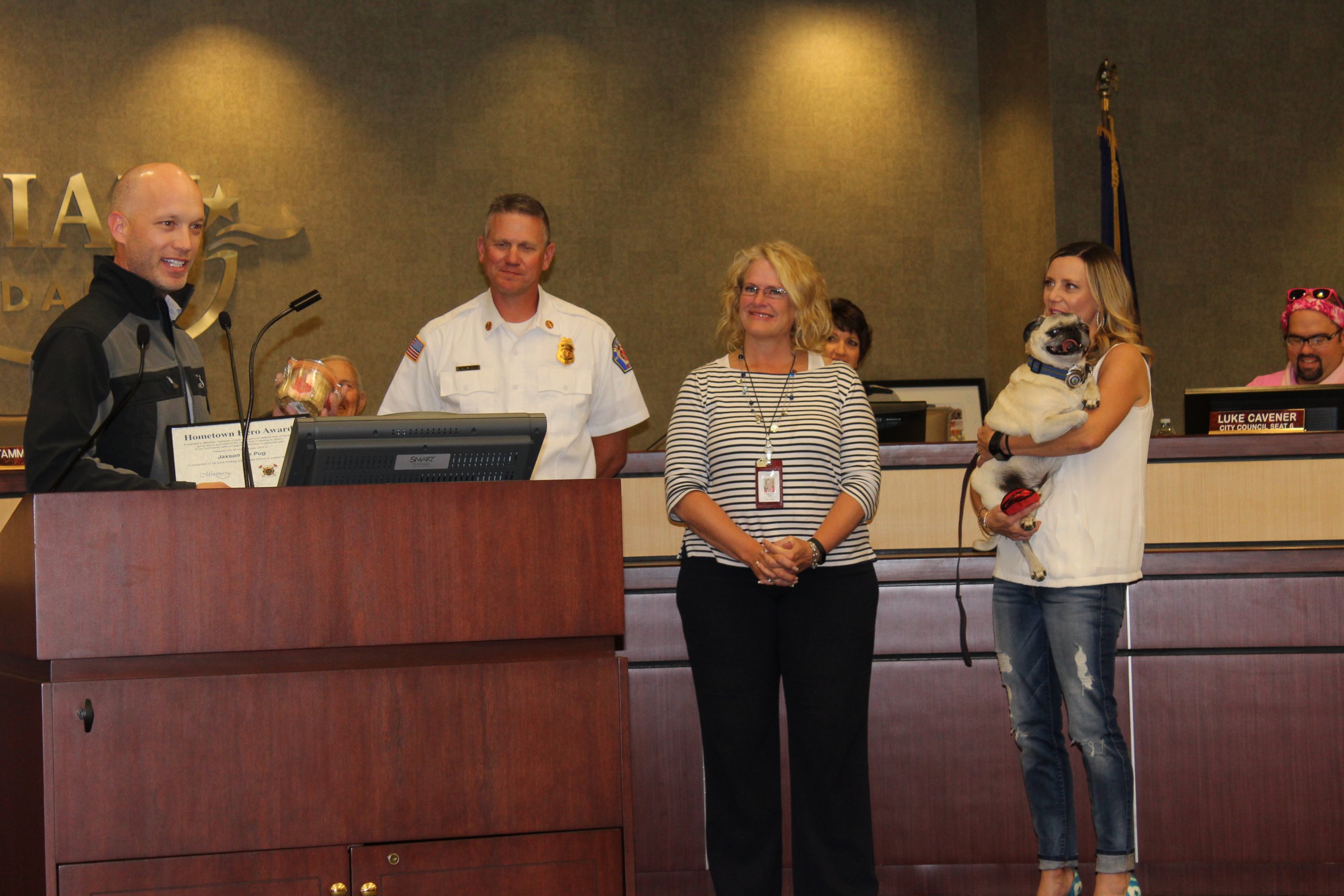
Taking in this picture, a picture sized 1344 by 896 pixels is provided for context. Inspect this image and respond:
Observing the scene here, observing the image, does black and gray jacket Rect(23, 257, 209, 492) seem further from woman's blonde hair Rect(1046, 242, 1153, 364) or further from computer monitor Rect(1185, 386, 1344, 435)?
computer monitor Rect(1185, 386, 1344, 435)

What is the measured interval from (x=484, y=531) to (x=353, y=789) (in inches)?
14.4

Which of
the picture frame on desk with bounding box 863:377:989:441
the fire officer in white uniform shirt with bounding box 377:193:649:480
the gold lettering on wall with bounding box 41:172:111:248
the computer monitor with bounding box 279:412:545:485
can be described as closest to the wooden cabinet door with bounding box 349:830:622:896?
the computer monitor with bounding box 279:412:545:485

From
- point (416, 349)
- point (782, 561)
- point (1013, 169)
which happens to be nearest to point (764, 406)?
point (782, 561)

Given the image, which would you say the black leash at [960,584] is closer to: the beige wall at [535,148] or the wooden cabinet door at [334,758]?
the wooden cabinet door at [334,758]

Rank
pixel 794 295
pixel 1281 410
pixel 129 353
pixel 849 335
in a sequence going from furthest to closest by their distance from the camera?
pixel 849 335 → pixel 1281 410 → pixel 794 295 → pixel 129 353

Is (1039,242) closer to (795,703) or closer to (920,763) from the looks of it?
(920,763)

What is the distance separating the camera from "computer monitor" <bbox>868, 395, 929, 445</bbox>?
3.38 meters

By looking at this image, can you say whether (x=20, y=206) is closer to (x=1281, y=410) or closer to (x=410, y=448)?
(x=410, y=448)

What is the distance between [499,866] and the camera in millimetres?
1486

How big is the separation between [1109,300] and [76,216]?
468cm

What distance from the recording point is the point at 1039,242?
17.5 feet

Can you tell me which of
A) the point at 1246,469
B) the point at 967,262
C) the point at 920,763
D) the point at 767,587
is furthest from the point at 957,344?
the point at 767,587

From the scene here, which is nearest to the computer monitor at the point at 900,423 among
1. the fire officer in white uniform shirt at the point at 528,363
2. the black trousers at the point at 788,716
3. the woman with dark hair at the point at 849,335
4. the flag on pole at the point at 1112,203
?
the woman with dark hair at the point at 849,335

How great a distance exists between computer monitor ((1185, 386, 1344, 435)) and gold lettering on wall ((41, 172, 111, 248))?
15.4ft
